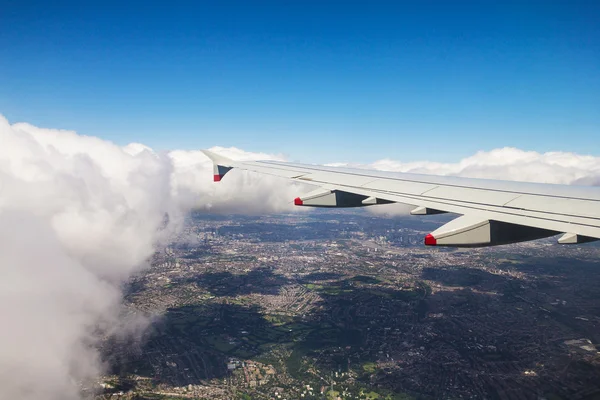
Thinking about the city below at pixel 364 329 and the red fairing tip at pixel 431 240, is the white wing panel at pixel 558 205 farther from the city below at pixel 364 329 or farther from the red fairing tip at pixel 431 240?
the city below at pixel 364 329

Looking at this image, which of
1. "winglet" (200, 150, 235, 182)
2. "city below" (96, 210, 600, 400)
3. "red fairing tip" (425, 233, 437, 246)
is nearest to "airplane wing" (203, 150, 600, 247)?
"red fairing tip" (425, 233, 437, 246)

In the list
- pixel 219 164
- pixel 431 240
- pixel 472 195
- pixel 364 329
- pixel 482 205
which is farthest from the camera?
pixel 364 329

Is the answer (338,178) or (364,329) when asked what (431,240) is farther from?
(364,329)

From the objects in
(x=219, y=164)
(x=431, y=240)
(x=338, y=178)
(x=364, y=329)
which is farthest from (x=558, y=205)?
(x=364, y=329)

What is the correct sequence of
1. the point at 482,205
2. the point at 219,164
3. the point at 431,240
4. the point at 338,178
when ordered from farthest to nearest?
the point at 219,164 < the point at 338,178 < the point at 482,205 < the point at 431,240

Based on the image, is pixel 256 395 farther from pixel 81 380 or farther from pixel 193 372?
pixel 81 380

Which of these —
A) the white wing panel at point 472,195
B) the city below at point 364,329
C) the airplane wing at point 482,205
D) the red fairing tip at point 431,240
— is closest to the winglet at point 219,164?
the airplane wing at point 482,205

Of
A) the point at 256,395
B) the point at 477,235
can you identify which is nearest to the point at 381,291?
the point at 256,395
